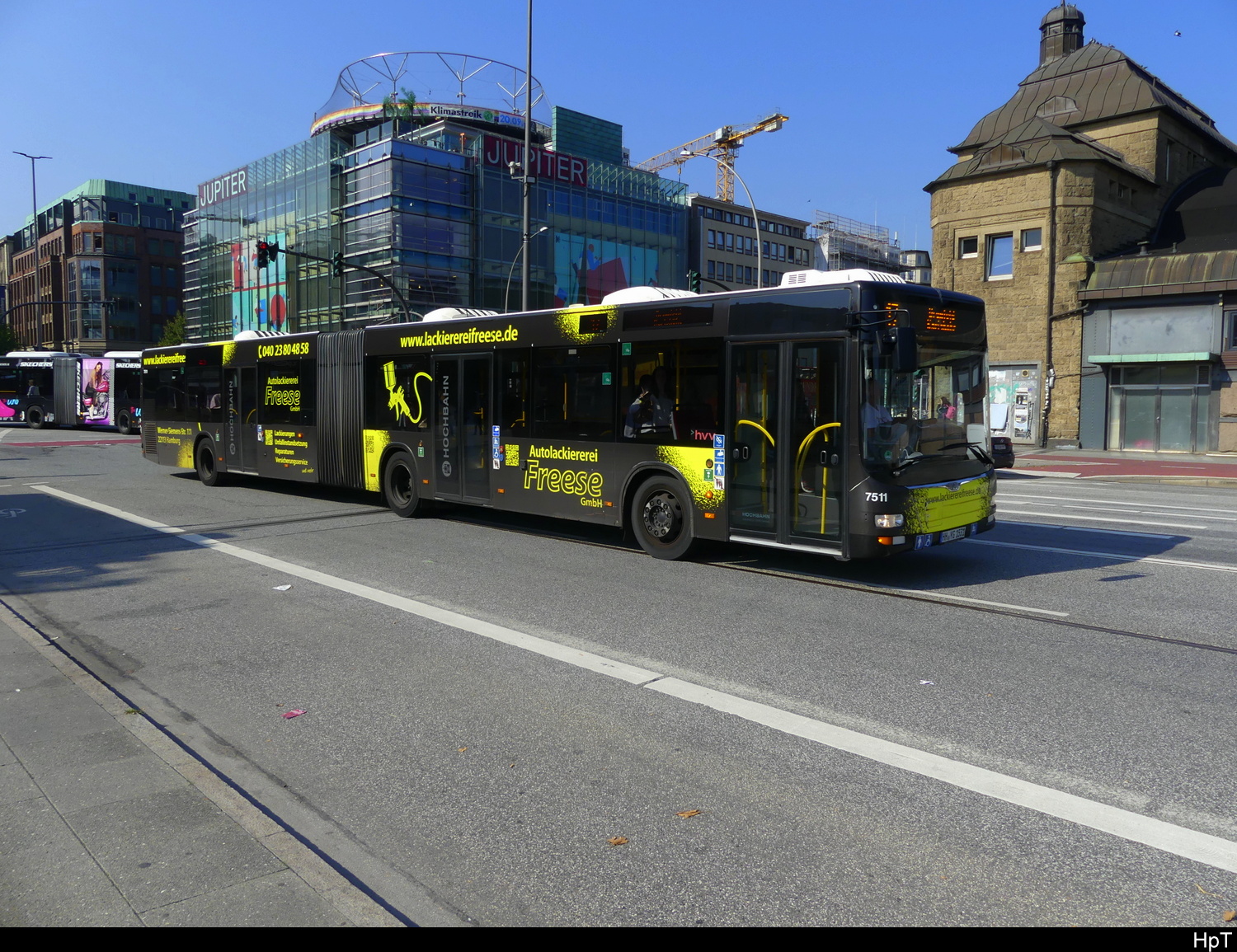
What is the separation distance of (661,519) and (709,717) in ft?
17.7

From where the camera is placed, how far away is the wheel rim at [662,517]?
10.5 m

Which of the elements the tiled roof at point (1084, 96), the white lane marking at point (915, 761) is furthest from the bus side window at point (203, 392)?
the tiled roof at point (1084, 96)

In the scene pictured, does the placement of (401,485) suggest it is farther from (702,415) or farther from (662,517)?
(702,415)

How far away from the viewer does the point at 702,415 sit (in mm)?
10203

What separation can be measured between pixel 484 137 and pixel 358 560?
52.4 meters

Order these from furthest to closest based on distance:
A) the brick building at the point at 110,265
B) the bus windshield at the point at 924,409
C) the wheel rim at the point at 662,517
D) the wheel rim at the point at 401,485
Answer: the brick building at the point at 110,265 < the wheel rim at the point at 401,485 < the wheel rim at the point at 662,517 < the bus windshield at the point at 924,409

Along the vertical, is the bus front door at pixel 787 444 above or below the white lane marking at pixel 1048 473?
above

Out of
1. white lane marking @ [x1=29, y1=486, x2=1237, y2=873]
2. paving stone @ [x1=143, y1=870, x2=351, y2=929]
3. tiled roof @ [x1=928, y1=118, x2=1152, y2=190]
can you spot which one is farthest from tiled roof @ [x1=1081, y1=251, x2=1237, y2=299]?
paving stone @ [x1=143, y1=870, x2=351, y2=929]

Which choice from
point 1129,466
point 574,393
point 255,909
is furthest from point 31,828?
point 1129,466

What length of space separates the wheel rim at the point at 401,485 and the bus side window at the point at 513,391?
8.29 feet

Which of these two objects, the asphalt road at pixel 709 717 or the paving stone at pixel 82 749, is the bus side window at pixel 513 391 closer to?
the asphalt road at pixel 709 717

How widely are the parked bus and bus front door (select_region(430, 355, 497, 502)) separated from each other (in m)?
33.9

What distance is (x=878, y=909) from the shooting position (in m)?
3.26
